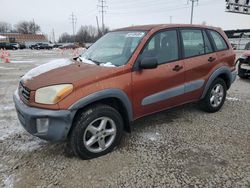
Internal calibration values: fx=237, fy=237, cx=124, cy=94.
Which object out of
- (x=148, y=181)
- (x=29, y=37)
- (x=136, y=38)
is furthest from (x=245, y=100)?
(x=29, y=37)

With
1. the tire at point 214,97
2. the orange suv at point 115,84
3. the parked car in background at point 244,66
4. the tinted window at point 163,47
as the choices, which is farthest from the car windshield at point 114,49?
the parked car in background at point 244,66

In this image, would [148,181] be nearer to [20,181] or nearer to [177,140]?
[177,140]

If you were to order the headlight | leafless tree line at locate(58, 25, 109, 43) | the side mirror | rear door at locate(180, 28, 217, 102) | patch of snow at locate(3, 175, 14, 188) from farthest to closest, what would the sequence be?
leafless tree line at locate(58, 25, 109, 43)
rear door at locate(180, 28, 217, 102)
the side mirror
the headlight
patch of snow at locate(3, 175, 14, 188)

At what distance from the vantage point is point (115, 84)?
3.21 metres

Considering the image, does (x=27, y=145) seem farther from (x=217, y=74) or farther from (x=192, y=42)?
(x=217, y=74)

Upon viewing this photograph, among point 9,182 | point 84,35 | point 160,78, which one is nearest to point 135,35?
point 160,78

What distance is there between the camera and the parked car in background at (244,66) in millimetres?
8582

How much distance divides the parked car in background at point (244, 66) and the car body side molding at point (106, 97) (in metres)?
6.80

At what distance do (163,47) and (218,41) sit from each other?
67.2 inches

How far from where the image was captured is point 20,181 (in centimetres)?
280

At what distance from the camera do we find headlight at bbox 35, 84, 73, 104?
9.34ft

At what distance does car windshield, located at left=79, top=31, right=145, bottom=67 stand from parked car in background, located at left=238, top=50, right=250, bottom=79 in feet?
20.5

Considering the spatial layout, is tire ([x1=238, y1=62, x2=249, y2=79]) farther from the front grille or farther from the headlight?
the front grille

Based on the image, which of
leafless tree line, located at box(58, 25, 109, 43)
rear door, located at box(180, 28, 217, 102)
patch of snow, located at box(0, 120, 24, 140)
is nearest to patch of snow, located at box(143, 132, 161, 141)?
rear door, located at box(180, 28, 217, 102)
